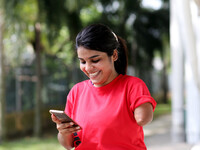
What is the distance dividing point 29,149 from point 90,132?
253 inches

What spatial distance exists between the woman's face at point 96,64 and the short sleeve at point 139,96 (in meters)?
0.16

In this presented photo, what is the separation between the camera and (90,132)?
1.69m

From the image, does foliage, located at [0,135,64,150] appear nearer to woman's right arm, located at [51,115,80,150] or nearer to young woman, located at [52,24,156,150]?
woman's right arm, located at [51,115,80,150]

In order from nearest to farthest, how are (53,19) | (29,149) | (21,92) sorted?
(29,149) → (53,19) → (21,92)

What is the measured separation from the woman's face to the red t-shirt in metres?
0.06

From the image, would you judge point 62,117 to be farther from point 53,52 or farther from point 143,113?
point 53,52

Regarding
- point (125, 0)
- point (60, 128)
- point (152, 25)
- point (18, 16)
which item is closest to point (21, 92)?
point (18, 16)

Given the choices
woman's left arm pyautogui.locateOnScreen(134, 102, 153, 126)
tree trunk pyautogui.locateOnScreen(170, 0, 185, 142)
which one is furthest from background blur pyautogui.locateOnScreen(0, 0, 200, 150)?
woman's left arm pyautogui.locateOnScreen(134, 102, 153, 126)

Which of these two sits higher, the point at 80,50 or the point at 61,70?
the point at 80,50

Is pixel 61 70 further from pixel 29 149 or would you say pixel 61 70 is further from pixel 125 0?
pixel 29 149

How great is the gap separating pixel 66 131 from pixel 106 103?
254mm

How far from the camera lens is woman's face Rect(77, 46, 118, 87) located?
1.68 metres

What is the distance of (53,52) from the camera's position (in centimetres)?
1284

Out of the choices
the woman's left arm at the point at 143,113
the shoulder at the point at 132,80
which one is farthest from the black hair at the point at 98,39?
the woman's left arm at the point at 143,113
